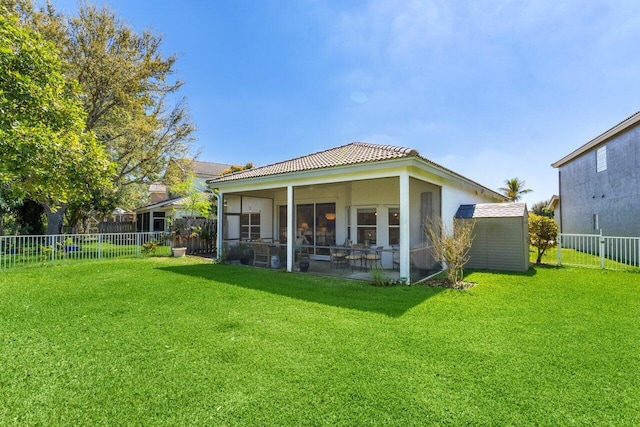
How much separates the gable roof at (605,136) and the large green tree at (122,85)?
22965mm

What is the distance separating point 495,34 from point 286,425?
505 inches

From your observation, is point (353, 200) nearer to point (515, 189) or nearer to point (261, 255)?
point (261, 255)

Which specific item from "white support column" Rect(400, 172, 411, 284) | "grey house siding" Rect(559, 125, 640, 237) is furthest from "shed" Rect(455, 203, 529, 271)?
"grey house siding" Rect(559, 125, 640, 237)

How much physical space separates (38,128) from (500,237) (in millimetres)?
13476

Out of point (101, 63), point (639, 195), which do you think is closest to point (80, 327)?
point (101, 63)

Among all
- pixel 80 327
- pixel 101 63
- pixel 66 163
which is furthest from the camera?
pixel 101 63

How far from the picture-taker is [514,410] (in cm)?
271

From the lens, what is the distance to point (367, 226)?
1194 centimetres

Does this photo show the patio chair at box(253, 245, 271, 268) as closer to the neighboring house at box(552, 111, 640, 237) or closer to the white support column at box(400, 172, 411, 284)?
the white support column at box(400, 172, 411, 284)

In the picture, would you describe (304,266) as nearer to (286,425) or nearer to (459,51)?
(286,425)

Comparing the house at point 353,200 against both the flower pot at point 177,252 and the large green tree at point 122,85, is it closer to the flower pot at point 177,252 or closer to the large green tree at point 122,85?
the flower pot at point 177,252

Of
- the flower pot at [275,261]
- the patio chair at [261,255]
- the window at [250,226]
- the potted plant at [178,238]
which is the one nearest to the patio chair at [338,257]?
the flower pot at [275,261]

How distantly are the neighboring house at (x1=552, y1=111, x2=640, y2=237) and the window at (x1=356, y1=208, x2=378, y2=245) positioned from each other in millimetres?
11429

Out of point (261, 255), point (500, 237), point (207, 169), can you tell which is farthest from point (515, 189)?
point (261, 255)
